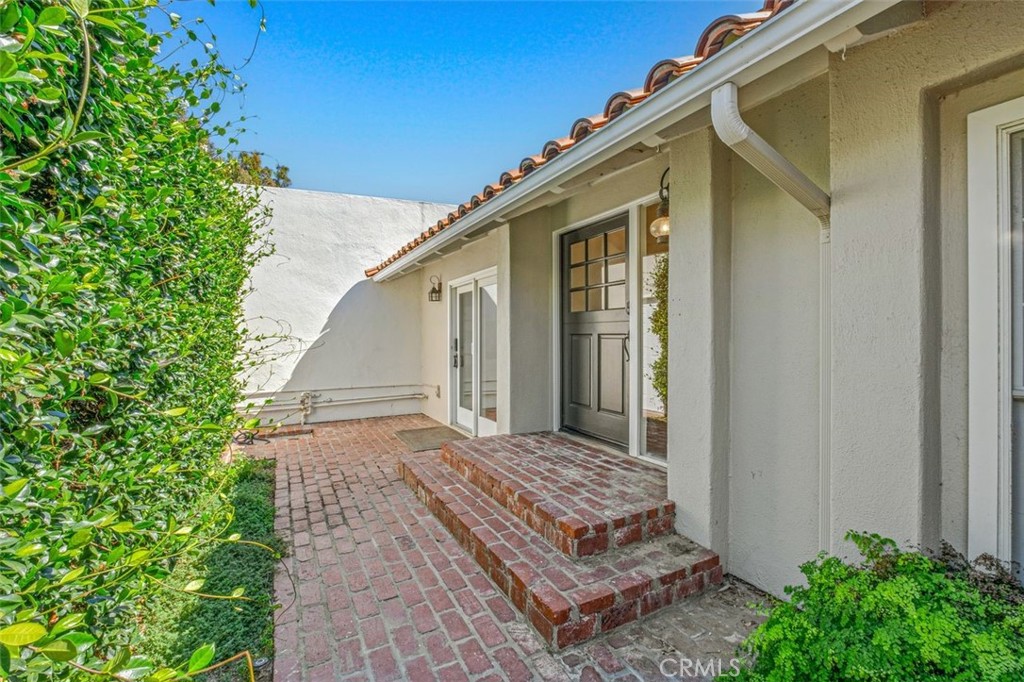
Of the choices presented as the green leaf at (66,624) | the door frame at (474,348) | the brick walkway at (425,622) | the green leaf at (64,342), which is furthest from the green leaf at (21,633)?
the door frame at (474,348)

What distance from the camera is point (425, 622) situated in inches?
114

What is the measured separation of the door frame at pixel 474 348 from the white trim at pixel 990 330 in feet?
16.0

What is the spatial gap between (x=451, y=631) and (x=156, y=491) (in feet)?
6.03

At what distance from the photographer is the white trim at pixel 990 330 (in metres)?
2.08

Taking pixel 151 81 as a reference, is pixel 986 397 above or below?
below

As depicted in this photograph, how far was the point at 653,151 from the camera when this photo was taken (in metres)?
3.64

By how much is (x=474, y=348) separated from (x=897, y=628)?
6.21m

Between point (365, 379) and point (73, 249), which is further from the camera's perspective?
point (365, 379)

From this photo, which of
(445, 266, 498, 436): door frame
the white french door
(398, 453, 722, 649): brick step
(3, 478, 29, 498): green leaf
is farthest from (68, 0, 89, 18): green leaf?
the white french door

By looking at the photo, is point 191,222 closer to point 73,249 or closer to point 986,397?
point 73,249

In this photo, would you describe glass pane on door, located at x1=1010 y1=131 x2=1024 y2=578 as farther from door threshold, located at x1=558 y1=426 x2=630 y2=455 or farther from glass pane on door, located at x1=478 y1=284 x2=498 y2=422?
glass pane on door, located at x1=478 y1=284 x2=498 y2=422

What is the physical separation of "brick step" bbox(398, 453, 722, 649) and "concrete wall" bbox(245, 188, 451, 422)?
20.7ft

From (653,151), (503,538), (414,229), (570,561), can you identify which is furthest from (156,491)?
(414,229)

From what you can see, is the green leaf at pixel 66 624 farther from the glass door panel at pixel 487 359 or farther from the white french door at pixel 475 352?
the glass door panel at pixel 487 359
